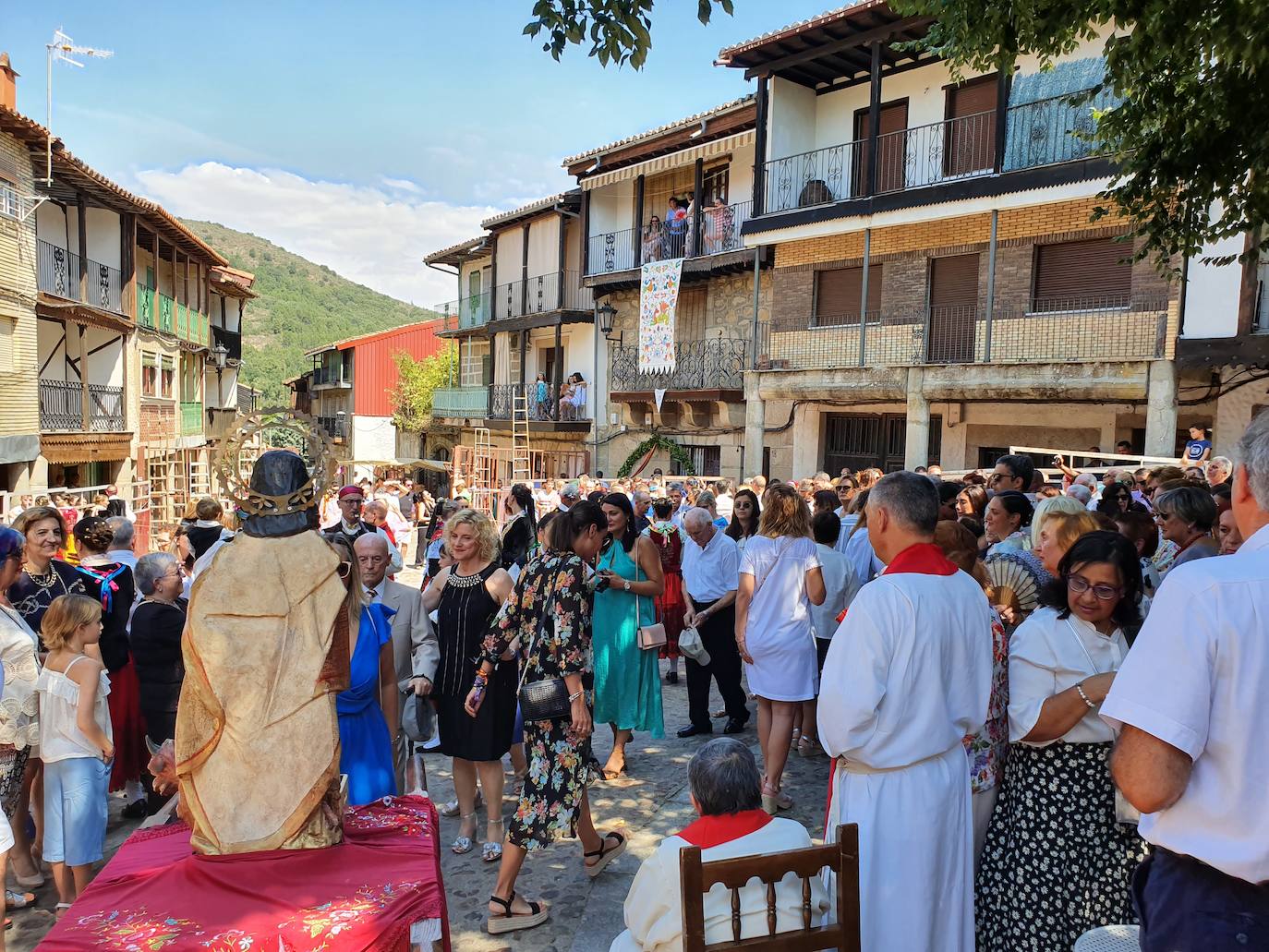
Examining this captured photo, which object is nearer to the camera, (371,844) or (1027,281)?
(371,844)

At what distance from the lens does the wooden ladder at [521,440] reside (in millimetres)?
24750

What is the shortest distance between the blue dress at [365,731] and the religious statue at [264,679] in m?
0.91

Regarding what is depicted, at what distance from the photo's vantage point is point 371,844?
2.79 meters

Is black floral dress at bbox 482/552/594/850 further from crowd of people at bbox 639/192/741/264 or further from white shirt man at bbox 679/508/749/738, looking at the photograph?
crowd of people at bbox 639/192/741/264

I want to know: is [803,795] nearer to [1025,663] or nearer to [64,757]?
[1025,663]

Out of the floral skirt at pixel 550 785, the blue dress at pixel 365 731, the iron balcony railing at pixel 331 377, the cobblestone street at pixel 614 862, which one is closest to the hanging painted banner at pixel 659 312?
the cobblestone street at pixel 614 862

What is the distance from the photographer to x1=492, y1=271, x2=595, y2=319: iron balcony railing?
25047 millimetres

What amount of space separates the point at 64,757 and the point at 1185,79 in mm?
7940

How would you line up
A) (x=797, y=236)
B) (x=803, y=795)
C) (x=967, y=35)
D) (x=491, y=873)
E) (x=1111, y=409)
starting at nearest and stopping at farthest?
1. (x=491, y=873)
2. (x=803, y=795)
3. (x=967, y=35)
4. (x=1111, y=409)
5. (x=797, y=236)

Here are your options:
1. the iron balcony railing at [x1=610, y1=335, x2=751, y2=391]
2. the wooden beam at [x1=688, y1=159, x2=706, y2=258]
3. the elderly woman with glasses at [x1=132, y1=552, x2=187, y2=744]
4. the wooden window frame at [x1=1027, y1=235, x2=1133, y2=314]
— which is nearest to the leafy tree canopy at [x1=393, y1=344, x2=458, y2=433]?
the iron balcony railing at [x1=610, y1=335, x2=751, y2=391]

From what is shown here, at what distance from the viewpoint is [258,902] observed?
2.38 m

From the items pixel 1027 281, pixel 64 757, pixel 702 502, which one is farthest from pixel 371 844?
pixel 1027 281

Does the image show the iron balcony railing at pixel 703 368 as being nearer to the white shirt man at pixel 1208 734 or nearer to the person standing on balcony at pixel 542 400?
the person standing on balcony at pixel 542 400

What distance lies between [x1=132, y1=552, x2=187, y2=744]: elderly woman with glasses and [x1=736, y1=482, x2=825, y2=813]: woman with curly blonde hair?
3221mm
